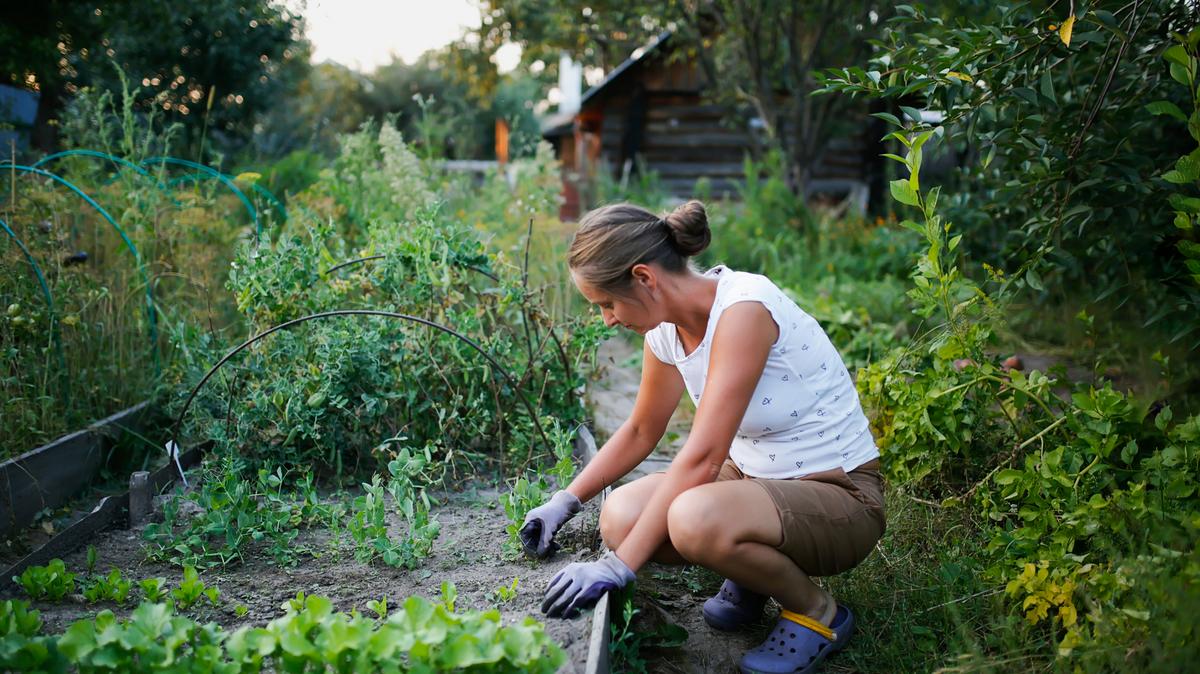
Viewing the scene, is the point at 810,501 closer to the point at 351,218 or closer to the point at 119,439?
the point at 119,439

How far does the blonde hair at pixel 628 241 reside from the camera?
211 cm

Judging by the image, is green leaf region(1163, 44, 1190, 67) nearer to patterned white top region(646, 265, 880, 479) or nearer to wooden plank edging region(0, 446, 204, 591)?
patterned white top region(646, 265, 880, 479)

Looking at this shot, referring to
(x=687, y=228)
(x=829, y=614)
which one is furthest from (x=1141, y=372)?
(x=687, y=228)

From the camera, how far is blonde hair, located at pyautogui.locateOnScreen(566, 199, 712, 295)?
2.11 metres

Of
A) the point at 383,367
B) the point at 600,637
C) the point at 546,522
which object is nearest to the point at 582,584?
the point at 600,637

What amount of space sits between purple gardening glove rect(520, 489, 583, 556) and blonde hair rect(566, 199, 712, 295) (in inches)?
23.5

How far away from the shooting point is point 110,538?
265 centimetres

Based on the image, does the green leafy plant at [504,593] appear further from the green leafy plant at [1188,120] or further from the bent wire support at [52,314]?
the bent wire support at [52,314]

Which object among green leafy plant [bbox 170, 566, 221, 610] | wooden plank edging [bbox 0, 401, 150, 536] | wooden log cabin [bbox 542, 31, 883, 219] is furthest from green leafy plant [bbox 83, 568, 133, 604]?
wooden log cabin [bbox 542, 31, 883, 219]

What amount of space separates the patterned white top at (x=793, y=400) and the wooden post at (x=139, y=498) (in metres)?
1.69

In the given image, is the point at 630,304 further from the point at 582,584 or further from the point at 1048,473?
the point at 1048,473

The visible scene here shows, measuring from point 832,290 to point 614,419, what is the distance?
229 centimetres

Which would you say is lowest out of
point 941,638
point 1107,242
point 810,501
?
point 941,638

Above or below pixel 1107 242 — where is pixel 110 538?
below
